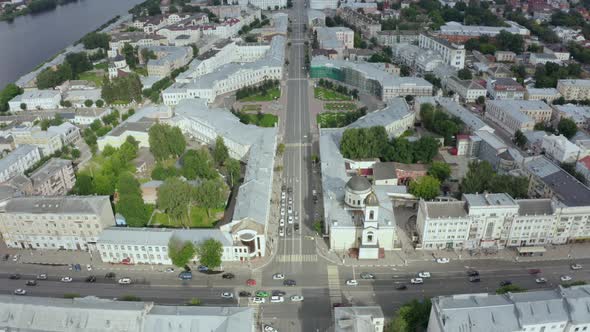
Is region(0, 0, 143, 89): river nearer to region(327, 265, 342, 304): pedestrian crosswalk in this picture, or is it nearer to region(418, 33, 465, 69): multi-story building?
region(327, 265, 342, 304): pedestrian crosswalk

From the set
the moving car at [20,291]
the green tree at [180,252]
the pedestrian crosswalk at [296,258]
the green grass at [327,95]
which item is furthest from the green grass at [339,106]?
the moving car at [20,291]

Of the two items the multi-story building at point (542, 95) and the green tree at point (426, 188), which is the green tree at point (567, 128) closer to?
the multi-story building at point (542, 95)

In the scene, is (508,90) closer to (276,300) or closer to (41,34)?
(276,300)

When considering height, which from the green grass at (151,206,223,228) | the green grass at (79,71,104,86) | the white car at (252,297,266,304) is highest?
the green grass at (79,71,104,86)

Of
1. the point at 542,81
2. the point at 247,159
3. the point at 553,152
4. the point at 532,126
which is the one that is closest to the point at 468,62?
the point at 542,81

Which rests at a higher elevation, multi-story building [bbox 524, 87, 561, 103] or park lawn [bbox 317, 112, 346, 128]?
multi-story building [bbox 524, 87, 561, 103]

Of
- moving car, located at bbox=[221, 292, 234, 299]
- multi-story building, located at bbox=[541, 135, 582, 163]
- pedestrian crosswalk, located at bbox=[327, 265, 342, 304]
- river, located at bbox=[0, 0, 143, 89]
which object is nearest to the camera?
pedestrian crosswalk, located at bbox=[327, 265, 342, 304]

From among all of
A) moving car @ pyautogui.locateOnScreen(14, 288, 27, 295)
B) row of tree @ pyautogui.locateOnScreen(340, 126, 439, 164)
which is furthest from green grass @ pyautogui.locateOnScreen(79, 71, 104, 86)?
moving car @ pyautogui.locateOnScreen(14, 288, 27, 295)
